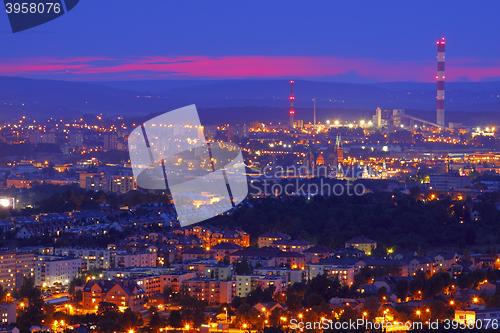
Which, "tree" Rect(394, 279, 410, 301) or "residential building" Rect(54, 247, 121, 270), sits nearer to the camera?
"tree" Rect(394, 279, 410, 301)

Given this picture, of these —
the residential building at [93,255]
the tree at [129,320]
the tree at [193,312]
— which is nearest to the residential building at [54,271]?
the residential building at [93,255]

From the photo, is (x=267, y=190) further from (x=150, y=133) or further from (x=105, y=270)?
(x=105, y=270)

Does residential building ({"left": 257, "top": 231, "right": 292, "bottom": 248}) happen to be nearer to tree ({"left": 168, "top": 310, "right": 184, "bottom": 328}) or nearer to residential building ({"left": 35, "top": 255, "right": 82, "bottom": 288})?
residential building ({"left": 35, "top": 255, "right": 82, "bottom": 288})

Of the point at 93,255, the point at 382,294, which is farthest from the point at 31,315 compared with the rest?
the point at 93,255

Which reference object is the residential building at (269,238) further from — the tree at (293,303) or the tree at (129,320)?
the tree at (129,320)

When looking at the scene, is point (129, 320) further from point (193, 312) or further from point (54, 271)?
point (54, 271)

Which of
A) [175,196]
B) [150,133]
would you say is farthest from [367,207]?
[150,133]

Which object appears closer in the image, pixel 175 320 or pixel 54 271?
pixel 175 320

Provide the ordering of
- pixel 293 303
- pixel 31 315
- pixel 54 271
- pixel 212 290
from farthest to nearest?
pixel 54 271 → pixel 212 290 → pixel 293 303 → pixel 31 315

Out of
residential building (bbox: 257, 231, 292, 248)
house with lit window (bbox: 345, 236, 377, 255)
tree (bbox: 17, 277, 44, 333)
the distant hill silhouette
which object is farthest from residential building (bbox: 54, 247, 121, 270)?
the distant hill silhouette
